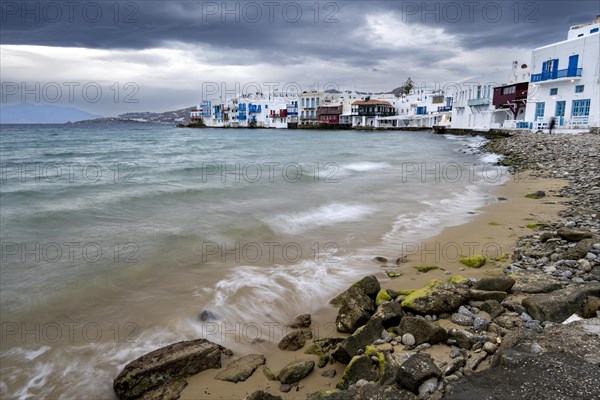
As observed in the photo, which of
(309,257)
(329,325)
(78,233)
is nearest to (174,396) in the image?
(329,325)

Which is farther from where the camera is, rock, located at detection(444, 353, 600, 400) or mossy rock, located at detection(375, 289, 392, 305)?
mossy rock, located at detection(375, 289, 392, 305)

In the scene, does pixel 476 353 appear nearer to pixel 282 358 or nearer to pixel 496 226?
pixel 282 358

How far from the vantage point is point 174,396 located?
14.1ft

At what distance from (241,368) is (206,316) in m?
1.58

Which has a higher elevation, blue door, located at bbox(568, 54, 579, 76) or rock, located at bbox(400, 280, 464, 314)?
blue door, located at bbox(568, 54, 579, 76)

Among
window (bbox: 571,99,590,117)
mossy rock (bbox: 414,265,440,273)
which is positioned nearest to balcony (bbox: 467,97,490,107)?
window (bbox: 571,99,590,117)

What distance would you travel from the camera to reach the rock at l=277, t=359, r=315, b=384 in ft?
14.2

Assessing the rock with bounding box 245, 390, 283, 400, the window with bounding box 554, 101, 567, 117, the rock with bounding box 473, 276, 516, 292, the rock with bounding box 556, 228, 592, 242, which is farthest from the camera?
the window with bounding box 554, 101, 567, 117

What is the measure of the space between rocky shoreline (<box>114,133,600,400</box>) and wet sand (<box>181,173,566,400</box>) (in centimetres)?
9

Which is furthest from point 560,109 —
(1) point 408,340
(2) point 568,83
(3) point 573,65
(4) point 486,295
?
(1) point 408,340

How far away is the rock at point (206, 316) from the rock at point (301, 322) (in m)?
1.21

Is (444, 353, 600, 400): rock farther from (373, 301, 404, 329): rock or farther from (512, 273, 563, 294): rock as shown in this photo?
(512, 273, 563, 294): rock

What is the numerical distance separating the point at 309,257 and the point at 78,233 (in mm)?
6735

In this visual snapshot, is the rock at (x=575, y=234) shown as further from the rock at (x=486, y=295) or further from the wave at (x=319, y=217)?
the wave at (x=319, y=217)
